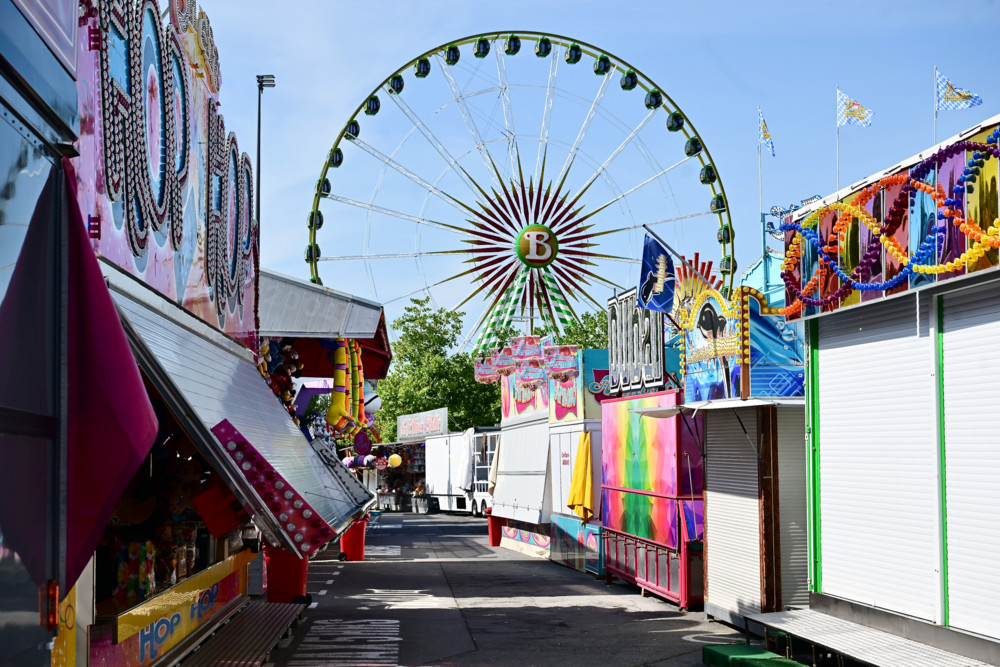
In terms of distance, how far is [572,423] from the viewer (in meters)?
20.8

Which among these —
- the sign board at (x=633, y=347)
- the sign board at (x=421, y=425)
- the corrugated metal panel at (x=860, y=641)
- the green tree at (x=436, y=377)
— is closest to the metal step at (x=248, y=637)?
the corrugated metal panel at (x=860, y=641)

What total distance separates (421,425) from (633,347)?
96.7 feet

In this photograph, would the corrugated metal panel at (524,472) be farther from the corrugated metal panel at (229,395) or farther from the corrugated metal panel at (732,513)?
the corrugated metal panel at (229,395)

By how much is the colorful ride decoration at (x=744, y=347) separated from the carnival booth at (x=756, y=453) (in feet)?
0.04

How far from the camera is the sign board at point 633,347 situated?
639 inches

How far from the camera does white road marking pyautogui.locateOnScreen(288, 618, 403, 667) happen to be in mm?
10883

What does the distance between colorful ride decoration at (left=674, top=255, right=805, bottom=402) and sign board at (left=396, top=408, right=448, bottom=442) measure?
1150 inches

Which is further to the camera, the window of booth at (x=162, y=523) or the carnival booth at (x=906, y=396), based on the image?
the carnival booth at (x=906, y=396)

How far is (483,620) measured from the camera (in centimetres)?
1393

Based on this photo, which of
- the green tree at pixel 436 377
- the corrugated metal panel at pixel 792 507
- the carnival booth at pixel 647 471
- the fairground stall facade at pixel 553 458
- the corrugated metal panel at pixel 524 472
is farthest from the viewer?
the green tree at pixel 436 377

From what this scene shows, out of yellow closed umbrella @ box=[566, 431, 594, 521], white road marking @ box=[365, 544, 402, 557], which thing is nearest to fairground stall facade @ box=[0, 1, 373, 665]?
yellow closed umbrella @ box=[566, 431, 594, 521]

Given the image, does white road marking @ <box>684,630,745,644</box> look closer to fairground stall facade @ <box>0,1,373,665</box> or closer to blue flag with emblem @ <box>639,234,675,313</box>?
fairground stall facade @ <box>0,1,373,665</box>

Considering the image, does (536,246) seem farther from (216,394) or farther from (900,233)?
(216,394)

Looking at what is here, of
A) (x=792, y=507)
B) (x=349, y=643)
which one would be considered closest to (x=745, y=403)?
(x=792, y=507)
